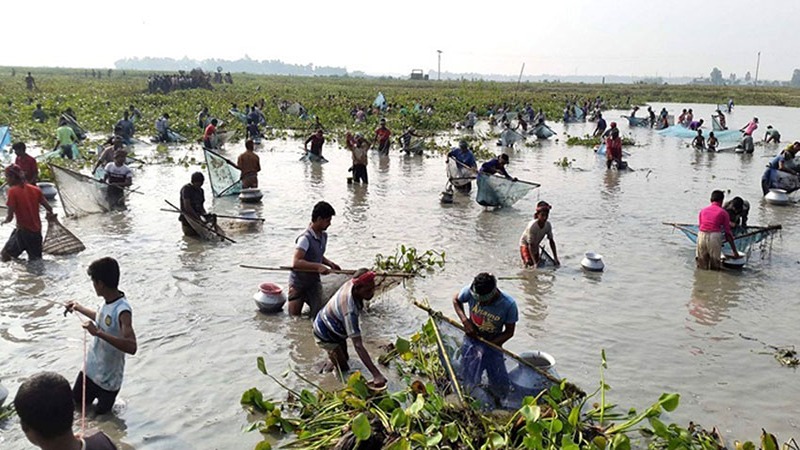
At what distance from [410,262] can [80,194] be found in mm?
6537

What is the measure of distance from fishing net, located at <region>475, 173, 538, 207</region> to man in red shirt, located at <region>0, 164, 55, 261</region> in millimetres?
8049

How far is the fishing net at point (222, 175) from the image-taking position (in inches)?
523

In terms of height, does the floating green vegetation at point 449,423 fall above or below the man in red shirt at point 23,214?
below

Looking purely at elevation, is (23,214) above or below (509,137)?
below

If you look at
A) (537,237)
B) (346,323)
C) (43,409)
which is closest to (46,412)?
(43,409)

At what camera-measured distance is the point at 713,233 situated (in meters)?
9.58

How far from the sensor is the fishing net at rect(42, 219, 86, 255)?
30.7ft

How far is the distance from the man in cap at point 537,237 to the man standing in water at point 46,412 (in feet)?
23.5

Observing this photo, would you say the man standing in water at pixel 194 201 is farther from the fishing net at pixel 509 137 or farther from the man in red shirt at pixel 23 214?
the fishing net at pixel 509 137

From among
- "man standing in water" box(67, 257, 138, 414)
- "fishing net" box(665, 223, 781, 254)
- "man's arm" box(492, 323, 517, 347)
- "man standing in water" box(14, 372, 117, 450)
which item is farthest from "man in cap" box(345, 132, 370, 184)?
"man standing in water" box(14, 372, 117, 450)

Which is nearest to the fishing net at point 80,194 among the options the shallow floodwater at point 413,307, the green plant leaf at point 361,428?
the shallow floodwater at point 413,307

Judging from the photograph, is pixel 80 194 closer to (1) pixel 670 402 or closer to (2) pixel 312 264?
(2) pixel 312 264

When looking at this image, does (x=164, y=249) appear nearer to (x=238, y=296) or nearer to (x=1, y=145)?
(x=238, y=296)

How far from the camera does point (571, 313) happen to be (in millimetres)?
8039
